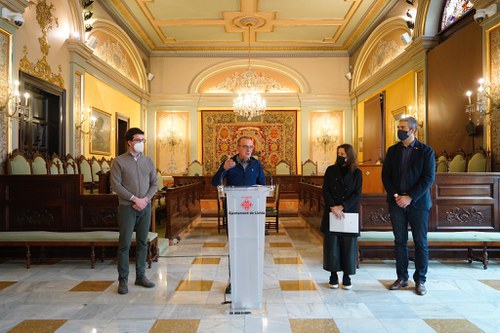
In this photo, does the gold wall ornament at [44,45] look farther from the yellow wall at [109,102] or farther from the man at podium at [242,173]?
the man at podium at [242,173]

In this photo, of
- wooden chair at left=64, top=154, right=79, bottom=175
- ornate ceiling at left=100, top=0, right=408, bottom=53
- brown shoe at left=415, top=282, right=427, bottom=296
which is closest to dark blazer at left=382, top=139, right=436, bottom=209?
brown shoe at left=415, top=282, right=427, bottom=296

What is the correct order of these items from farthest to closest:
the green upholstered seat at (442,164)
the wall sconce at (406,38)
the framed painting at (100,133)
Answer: the framed painting at (100,133), the wall sconce at (406,38), the green upholstered seat at (442,164)

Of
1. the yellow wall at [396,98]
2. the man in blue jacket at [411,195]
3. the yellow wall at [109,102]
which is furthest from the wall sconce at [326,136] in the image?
the man in blue jacket at [411,195]

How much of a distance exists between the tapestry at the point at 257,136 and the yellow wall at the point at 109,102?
7.95ft

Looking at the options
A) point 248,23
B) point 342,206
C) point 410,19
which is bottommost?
→ point 342,206

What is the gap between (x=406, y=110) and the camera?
29.1 ft

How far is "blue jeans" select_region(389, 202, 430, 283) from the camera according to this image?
3.45 meters

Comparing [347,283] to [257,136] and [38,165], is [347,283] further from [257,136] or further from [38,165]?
[257,136]

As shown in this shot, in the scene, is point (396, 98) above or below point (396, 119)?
above

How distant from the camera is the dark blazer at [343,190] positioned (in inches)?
139

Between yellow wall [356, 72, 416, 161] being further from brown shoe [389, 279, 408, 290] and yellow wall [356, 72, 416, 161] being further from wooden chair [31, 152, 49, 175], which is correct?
wooden chair [31, 152, 49, 175]

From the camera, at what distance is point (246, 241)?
2891 millimetres

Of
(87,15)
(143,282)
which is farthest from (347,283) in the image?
(87,15)

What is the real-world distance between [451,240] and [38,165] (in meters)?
5.86
